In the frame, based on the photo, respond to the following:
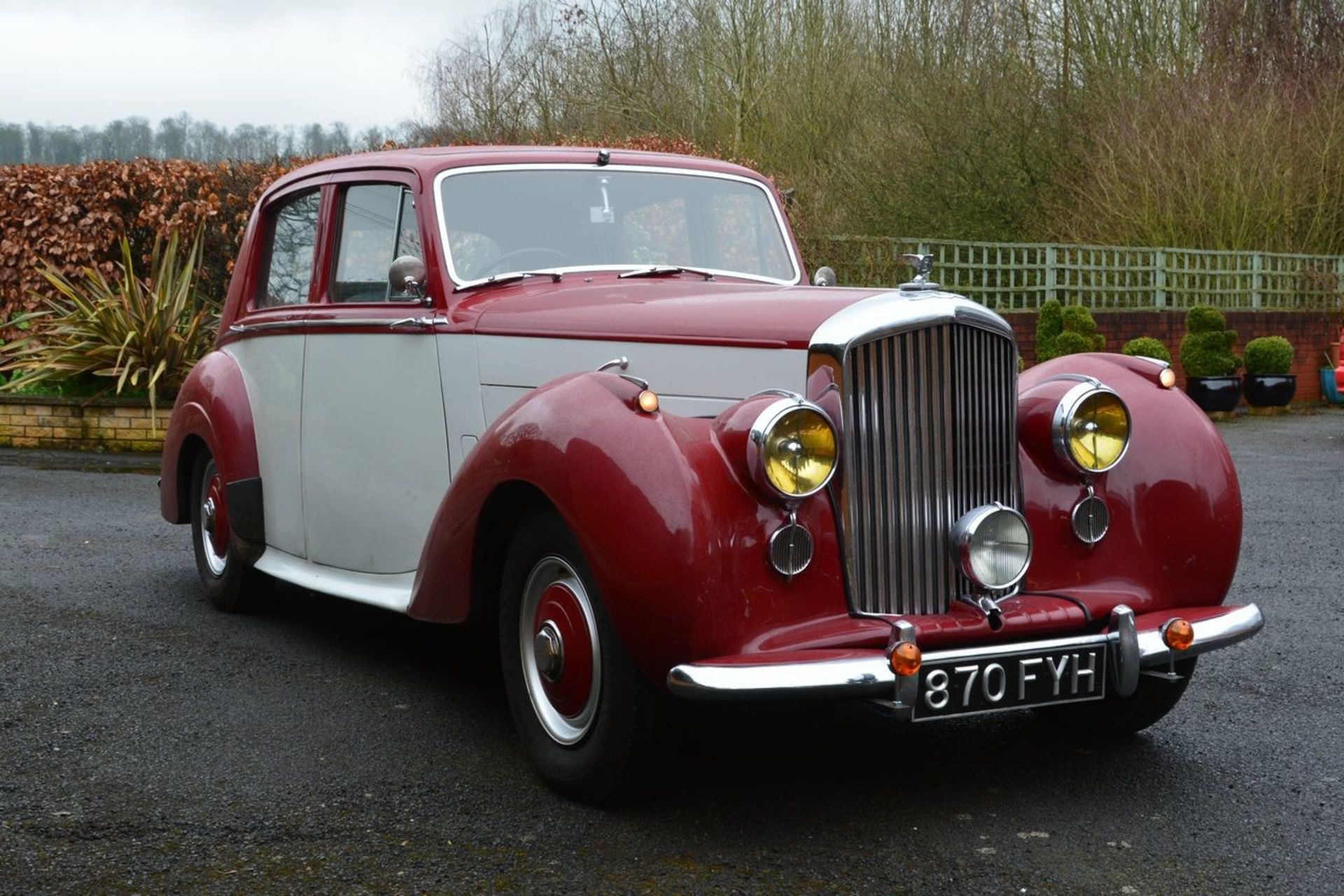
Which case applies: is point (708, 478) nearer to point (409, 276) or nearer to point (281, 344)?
point (409, 276)

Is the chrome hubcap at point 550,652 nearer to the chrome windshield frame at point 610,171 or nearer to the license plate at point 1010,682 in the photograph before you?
the license plate at point 1010,682

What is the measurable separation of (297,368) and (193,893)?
2585 mm

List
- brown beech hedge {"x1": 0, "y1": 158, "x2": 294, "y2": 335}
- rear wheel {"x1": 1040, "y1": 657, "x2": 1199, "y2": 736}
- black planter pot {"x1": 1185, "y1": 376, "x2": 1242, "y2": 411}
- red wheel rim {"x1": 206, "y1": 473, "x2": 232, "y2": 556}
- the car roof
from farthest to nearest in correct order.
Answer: black planter pot {"x1": 1185, "y1": 376, "x2": 1242, "y2": 411} < brown beech hedge {"x1": 0, "y1": 158, "x2": 294, "y2": 335} < red wheel rim {"x1": 206, "y1": 473, "x2": 232, "y2": 556} < the car roof < rear wheel {"x1": 1040, "y1": 657, "x2": 1199, "y2": 736}

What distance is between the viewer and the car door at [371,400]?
4.78m

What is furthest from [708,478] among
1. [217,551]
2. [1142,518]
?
[217,551]

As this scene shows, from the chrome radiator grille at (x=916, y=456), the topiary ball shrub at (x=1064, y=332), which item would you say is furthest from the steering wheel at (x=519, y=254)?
the topiary ball shrub at (x=1064, y=332)

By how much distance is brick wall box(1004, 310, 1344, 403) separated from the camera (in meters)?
17.4

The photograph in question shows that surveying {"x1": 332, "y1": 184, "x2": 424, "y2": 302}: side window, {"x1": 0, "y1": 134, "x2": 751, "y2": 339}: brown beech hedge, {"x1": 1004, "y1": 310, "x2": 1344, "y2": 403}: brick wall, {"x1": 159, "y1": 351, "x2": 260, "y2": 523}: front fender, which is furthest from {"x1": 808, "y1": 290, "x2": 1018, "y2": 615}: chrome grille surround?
{"x1": 1004, "y1": 310, "x2": 1344, "y2": 403}: brick wall

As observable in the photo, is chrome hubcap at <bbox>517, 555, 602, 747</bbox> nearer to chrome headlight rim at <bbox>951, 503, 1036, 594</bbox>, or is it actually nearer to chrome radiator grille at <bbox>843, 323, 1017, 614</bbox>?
chrome radiator grille at <bbox>843, 323, 1017, 614</bbox>

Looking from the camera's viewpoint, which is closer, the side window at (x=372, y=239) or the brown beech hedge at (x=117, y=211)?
the side window at (x=372, y=239)

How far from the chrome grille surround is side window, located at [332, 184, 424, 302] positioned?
1.87 metres

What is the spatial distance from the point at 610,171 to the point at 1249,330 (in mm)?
16056

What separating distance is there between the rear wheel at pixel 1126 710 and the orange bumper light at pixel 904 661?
3.53 feet

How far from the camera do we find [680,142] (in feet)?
45.9
